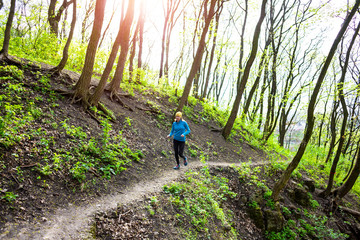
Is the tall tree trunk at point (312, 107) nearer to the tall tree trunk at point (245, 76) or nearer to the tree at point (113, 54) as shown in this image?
the tall tree trunk at point (245, 76)

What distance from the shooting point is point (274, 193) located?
914 cm

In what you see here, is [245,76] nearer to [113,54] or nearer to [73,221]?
[113,54]

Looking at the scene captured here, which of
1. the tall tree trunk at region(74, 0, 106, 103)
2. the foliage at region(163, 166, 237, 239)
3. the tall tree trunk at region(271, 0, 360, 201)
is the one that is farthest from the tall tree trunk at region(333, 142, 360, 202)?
the tall tree trunk at region(74, 0, 106, 103)

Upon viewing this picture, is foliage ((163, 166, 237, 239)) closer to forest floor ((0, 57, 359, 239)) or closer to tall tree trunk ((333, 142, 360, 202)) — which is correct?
forest floor ((0, 57, 359, 239))

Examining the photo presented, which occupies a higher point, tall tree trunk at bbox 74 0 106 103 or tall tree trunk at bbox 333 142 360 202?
tall tree trunk at bbox 74 0 106 103

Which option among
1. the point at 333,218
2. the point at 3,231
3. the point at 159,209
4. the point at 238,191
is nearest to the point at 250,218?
the point at 238,191

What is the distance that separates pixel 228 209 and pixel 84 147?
5517 millimetres

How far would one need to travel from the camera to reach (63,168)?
16.6 feet

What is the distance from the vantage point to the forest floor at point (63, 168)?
Answer: 3.72m

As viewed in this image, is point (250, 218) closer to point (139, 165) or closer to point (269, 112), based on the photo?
point (139, 165)

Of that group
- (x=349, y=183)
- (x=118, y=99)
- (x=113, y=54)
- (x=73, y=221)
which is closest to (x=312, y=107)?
(x=349, y=183)

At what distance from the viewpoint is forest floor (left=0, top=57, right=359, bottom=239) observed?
372cm

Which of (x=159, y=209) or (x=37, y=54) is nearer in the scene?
(x=159, y=209)

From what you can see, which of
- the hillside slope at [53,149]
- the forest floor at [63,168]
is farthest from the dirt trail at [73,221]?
the hillside slope at [53,149]
